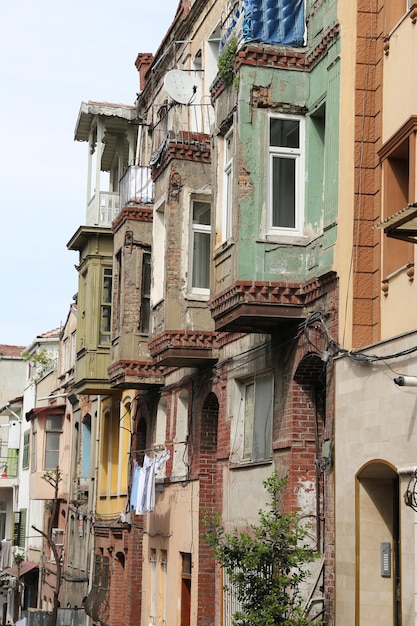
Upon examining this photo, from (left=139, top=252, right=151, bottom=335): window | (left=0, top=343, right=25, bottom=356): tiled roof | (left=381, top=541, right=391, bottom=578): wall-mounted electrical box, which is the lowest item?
(left=381, top=541, right=391, bottom=578): wall-mounted electrical box

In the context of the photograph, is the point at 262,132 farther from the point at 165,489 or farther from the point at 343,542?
the point at 165,489

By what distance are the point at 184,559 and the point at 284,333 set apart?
A: 7.75 metres

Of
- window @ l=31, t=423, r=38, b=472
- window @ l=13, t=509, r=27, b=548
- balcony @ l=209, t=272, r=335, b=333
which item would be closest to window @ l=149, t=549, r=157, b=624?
balcony @ l=209, t=272, r=335, b=333

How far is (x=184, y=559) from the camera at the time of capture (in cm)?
2480

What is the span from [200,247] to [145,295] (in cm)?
487

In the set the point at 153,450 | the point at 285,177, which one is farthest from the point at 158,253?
the point at 285,177

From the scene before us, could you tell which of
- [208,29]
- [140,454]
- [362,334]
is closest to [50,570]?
[140,454]

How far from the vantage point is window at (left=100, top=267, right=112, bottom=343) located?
32.8 m

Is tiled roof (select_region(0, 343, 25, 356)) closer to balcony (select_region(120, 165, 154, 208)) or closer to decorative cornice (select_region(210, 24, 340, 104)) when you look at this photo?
balcony (select_region(120, 165, 154, 208))

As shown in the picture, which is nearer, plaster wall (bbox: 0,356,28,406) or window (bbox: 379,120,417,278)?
window (bbox: 379,120,417,278)

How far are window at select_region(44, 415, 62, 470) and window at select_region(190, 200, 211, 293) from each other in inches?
902

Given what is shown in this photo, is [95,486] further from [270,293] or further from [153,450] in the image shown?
[270,293]

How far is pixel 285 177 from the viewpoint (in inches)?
734

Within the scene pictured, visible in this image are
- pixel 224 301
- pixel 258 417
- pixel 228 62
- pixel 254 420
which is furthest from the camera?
pixel 254 420
